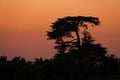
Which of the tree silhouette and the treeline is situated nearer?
the treeline

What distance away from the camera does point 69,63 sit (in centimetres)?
3909

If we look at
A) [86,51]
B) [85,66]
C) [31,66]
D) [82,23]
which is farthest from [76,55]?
[31,66]

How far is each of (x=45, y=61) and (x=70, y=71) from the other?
5.68 ft

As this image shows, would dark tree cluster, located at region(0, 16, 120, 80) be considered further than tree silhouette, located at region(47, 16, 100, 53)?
No

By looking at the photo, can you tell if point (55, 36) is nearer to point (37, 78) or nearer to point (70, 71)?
point (70, 71)

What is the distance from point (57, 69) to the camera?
3688cm

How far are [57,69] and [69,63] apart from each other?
2.37 meters

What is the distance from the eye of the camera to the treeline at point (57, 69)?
105ft

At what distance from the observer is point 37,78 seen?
32.8 m

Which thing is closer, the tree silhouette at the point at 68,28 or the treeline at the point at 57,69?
the treeline at the point at 57,69

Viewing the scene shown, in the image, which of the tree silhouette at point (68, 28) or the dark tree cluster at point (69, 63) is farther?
the tree silhouette at point (68, 28)

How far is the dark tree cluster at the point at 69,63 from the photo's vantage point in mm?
32562

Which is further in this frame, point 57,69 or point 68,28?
point 68,28

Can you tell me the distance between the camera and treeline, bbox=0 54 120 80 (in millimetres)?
32094
